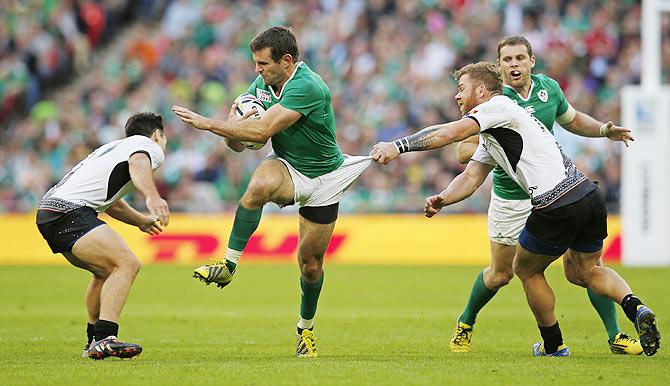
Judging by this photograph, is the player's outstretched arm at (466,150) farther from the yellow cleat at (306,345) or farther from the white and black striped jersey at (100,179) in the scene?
the white and black striped jersey at (100,179)

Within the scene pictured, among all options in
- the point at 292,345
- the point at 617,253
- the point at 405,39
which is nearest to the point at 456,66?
the point at 405,39

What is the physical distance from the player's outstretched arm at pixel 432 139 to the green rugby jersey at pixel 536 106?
1.61 m

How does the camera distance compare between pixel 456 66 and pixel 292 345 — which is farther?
pixel 456 66

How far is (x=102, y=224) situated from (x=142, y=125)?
0.96 meters

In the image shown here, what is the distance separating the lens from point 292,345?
36.9 ft

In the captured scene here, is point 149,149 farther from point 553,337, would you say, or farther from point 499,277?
point 553,337

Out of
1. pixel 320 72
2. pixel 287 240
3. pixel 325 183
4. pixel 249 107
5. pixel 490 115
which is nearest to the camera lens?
pixel 490 115

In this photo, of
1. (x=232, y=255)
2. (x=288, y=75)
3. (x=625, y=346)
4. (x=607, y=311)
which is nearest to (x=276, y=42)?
(x=288, y=75)

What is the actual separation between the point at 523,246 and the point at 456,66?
17.5m

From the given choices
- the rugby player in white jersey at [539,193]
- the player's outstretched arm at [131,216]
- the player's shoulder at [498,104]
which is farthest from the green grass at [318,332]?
the player's shoulder at [498,104]

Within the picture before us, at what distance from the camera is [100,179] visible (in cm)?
970

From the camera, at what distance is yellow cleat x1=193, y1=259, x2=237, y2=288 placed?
9320mm

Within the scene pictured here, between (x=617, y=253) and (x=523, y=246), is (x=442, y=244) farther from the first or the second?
(x=523, y=246)

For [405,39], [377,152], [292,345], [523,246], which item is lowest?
[292,345]
